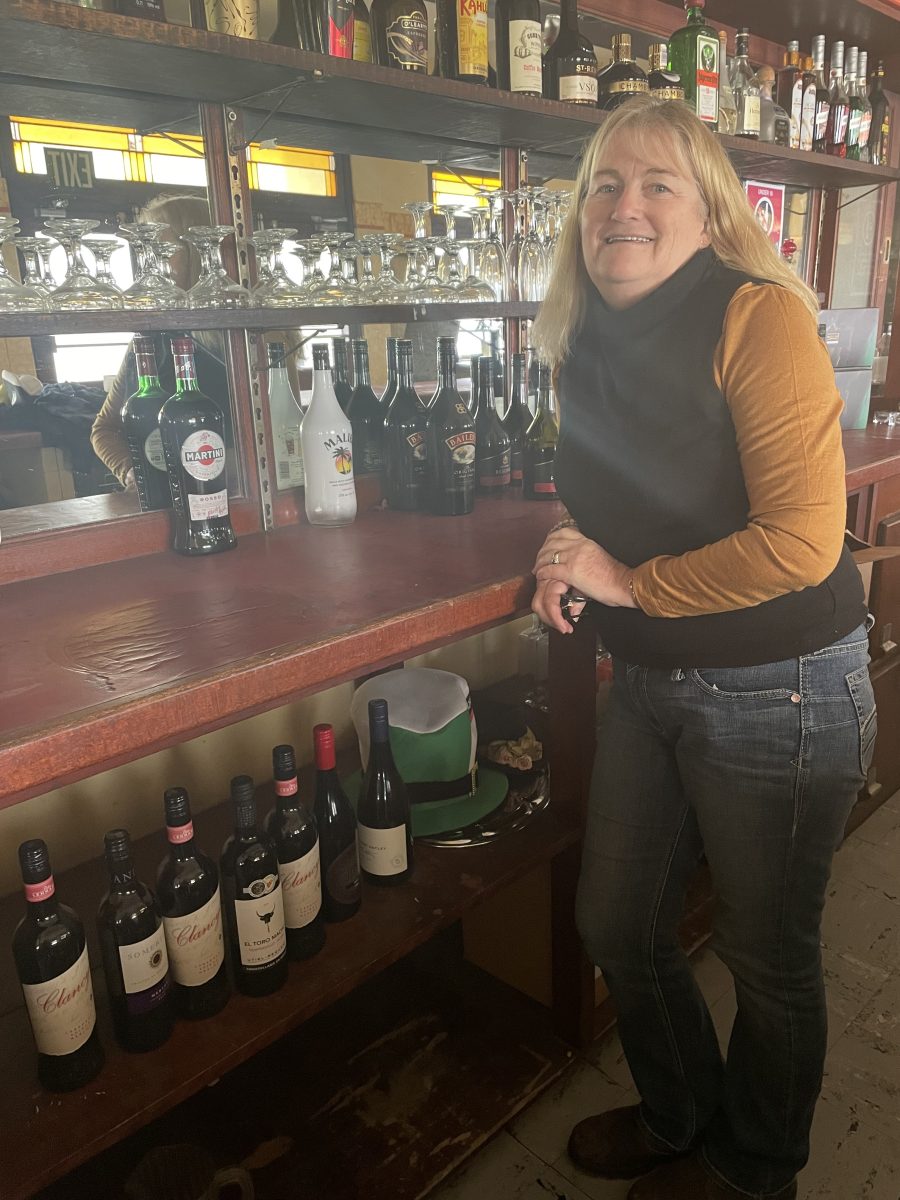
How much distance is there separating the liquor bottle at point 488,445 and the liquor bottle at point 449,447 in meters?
0.18

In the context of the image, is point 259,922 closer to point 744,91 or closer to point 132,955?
point 132,955

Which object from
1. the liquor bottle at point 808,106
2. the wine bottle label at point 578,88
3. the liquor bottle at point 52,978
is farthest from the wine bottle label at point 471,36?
the liquor bottle at point 52,978

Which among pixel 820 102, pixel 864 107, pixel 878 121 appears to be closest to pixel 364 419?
pixel 820 102

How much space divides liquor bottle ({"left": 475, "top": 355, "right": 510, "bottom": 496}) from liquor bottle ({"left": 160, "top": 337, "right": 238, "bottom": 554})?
0.60m

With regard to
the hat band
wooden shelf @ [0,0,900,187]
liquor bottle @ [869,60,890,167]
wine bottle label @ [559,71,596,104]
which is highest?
liquor bottle @ [869,60,890,167]

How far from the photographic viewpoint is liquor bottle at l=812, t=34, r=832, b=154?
235 cm

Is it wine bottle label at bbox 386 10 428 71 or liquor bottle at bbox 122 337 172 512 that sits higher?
wine bottle label at bbox 386 10 428 71

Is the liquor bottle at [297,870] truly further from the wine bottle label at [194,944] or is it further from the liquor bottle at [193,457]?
the liquor bottle at [193,457]

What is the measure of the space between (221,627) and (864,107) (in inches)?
97.2

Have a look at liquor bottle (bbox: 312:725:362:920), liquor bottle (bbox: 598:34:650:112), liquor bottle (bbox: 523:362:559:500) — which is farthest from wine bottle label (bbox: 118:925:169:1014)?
liquor bottle (bbox: 598:34:650:112)

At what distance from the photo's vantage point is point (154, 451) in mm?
1434

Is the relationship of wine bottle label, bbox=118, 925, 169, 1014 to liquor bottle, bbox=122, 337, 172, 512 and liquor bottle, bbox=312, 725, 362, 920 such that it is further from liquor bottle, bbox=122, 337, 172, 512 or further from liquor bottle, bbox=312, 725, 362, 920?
liquor bottle, bbox=122, 337, 172, 512

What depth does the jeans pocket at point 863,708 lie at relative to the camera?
3.69 ft

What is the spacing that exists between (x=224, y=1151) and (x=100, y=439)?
4.02ft
